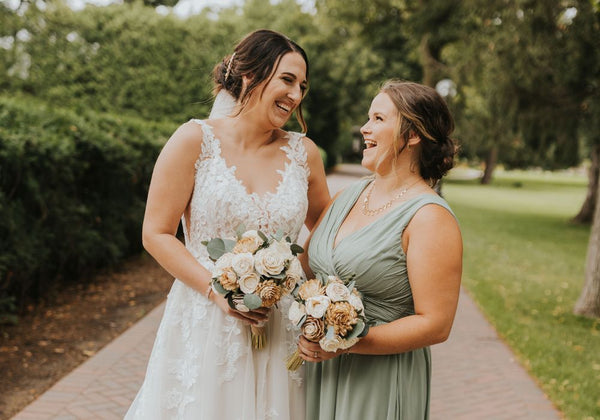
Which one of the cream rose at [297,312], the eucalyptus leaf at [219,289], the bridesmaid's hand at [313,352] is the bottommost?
the bridesmaid's hand at [313,352]

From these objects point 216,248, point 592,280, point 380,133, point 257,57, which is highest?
point 257,57

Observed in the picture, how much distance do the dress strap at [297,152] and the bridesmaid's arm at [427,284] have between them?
79 cm

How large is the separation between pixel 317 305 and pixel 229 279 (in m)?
0.34

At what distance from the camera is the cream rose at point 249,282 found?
6.61ft

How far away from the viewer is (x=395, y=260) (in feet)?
7.05

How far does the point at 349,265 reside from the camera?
2.22 m

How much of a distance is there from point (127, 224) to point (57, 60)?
1070 cm

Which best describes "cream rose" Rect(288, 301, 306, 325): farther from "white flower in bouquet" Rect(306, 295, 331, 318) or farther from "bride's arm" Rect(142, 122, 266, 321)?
"bride's arm" Rect(142, 122, 266, 321)

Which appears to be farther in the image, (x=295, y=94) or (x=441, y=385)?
(x=441, y=385)

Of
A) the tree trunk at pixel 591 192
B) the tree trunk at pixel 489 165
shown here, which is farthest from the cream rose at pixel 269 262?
the tree trunk at pixel 489 165

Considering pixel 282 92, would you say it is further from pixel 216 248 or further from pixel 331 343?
pixel 331 343

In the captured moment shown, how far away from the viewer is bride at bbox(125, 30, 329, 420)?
241 centimetres

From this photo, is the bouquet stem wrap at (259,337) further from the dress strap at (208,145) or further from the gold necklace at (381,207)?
the dress strap at (208,145)

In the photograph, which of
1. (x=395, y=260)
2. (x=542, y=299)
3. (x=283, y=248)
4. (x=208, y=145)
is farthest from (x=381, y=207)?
(x=542, y=299)
